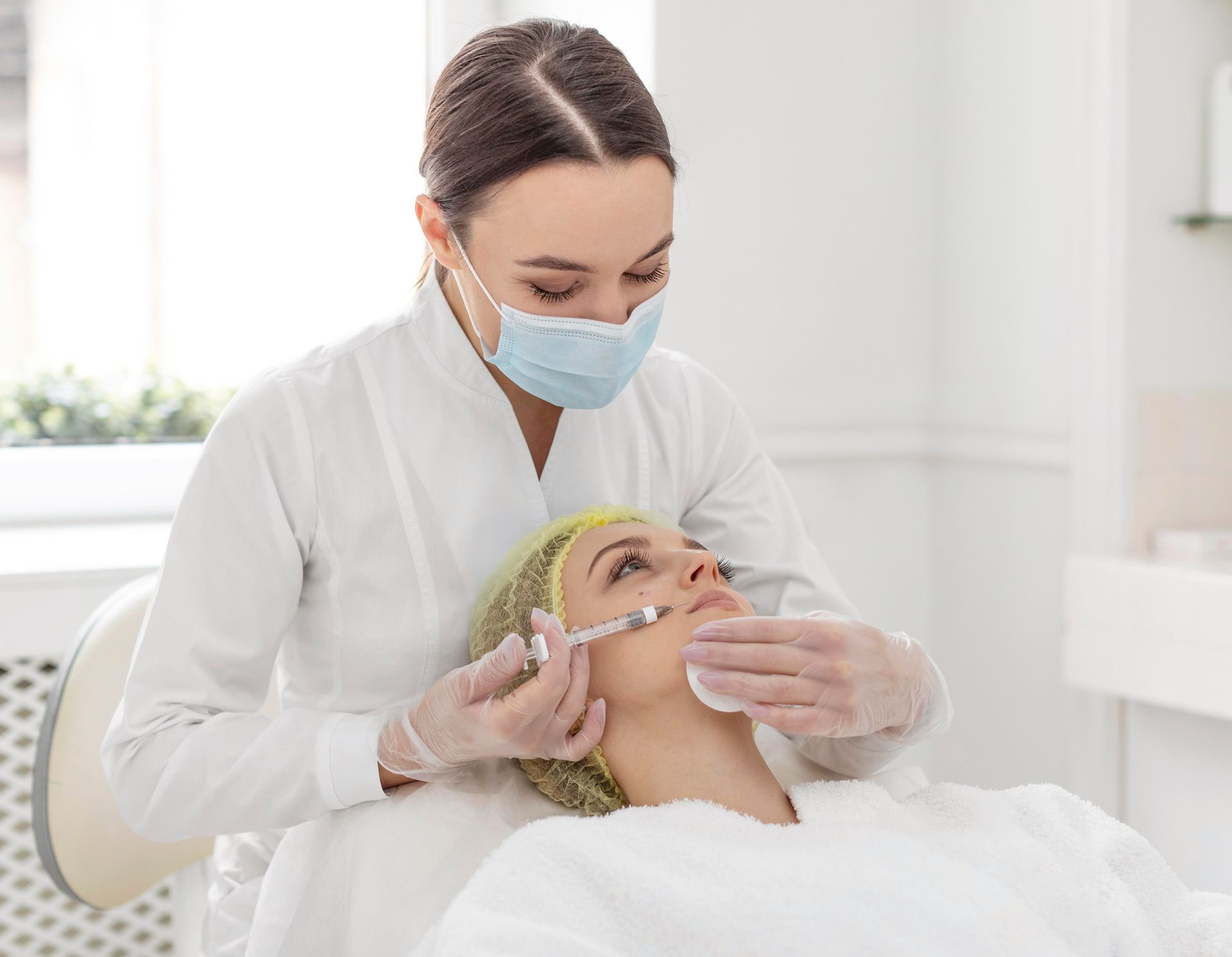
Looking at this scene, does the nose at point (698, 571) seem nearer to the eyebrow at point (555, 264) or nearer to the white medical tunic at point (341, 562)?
the white medical tunic at point (341, 562)

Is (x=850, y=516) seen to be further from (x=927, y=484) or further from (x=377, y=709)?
(x=377, y=709)

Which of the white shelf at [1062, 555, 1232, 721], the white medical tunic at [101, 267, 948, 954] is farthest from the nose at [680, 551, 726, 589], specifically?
the white shelf at [1062, 555, 1232, 721]

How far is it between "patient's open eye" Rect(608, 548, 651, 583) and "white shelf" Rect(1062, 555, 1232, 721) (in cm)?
106

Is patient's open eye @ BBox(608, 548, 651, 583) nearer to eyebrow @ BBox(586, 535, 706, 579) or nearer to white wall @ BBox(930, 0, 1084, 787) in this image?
eyebrow @ BBox(586, 535, 706, 579)

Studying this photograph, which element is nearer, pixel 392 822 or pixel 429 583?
pixel 392 822

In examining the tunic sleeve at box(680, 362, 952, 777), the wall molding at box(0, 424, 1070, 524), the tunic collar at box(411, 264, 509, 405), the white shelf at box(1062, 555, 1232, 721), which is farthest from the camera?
the wall molding at box(0, 424, 1070, 524)

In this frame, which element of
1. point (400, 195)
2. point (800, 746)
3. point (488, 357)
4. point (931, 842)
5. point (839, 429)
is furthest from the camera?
point (400, 195)

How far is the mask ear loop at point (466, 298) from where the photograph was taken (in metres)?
1.27

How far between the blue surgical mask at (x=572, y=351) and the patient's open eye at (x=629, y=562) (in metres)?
0.17

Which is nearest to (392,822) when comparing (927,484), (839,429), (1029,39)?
(839,429)

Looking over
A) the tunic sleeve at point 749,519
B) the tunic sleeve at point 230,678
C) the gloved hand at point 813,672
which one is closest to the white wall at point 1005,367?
the tunic sleeve at point 749,519

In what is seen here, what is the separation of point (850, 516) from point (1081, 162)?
0.82 m

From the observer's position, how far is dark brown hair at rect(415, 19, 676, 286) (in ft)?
3.89

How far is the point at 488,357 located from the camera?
4.31 ft
